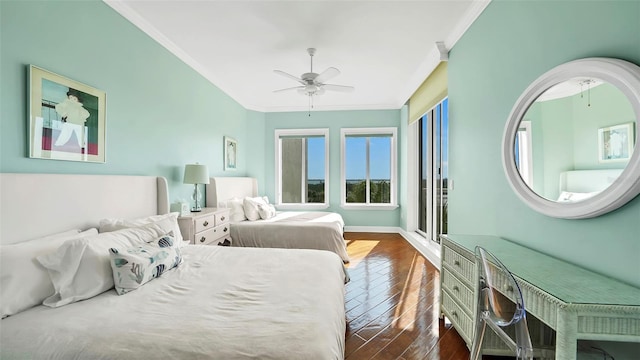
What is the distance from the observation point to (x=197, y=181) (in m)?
3.07

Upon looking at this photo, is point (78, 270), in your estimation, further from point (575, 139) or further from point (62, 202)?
point (575, 139)

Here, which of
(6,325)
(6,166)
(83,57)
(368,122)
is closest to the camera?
(6,325)

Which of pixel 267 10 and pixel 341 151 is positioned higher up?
pixel 267 10

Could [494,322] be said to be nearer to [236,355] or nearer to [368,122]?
[236,355]

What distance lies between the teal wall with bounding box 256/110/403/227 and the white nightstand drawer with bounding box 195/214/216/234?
8.68 feet

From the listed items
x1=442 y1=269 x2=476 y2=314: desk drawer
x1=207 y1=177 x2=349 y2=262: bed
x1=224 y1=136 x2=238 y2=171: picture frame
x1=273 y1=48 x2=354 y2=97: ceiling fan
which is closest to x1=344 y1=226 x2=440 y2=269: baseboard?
x1=207 y1=177 x2=349 y2=262: bed

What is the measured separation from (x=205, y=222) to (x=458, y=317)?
2.62m

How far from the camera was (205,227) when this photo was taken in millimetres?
2959

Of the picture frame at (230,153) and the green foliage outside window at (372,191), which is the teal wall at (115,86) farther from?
the green foliage outside window at (372,191)

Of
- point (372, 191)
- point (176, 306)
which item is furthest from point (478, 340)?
point (372, 191)

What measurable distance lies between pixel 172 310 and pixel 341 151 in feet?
15.7

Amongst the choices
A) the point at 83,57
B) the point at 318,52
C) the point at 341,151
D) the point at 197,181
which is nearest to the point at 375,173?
the point at 341,151

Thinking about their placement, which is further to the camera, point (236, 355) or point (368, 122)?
point (368, 122)

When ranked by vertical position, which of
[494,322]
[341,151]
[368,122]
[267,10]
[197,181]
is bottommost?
[494,322]
